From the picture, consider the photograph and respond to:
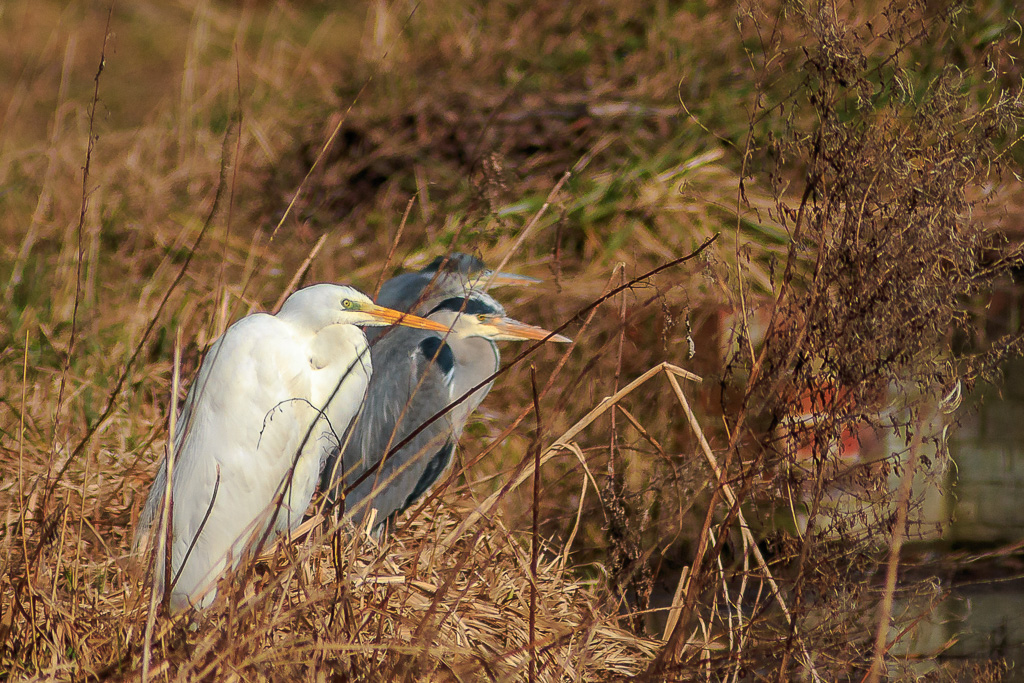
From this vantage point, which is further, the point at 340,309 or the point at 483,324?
the point at 483,324

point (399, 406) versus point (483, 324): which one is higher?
point (483, 324)

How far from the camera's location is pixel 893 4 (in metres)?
0.51

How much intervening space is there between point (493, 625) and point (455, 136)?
1.19 m

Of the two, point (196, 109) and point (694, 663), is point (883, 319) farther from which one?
point (196, 109)

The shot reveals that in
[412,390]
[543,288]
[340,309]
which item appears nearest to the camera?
[340,309]

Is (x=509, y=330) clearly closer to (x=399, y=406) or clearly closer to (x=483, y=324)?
(x=483, y=324)

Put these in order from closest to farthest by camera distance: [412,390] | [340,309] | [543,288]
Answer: [340,309]
[412,390]
[543,288]

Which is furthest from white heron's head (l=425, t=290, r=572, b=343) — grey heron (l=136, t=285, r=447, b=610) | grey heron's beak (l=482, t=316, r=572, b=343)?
grey heron (l=136, t=285, r=447, b=610)

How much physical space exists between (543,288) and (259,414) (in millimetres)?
623

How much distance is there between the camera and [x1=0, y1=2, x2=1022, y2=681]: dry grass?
52 centimetres

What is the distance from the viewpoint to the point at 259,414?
2.91 ft

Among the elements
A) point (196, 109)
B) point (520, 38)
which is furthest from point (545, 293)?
point (196, 109)

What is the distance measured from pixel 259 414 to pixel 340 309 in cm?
15

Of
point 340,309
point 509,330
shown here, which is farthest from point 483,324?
point 340,309
